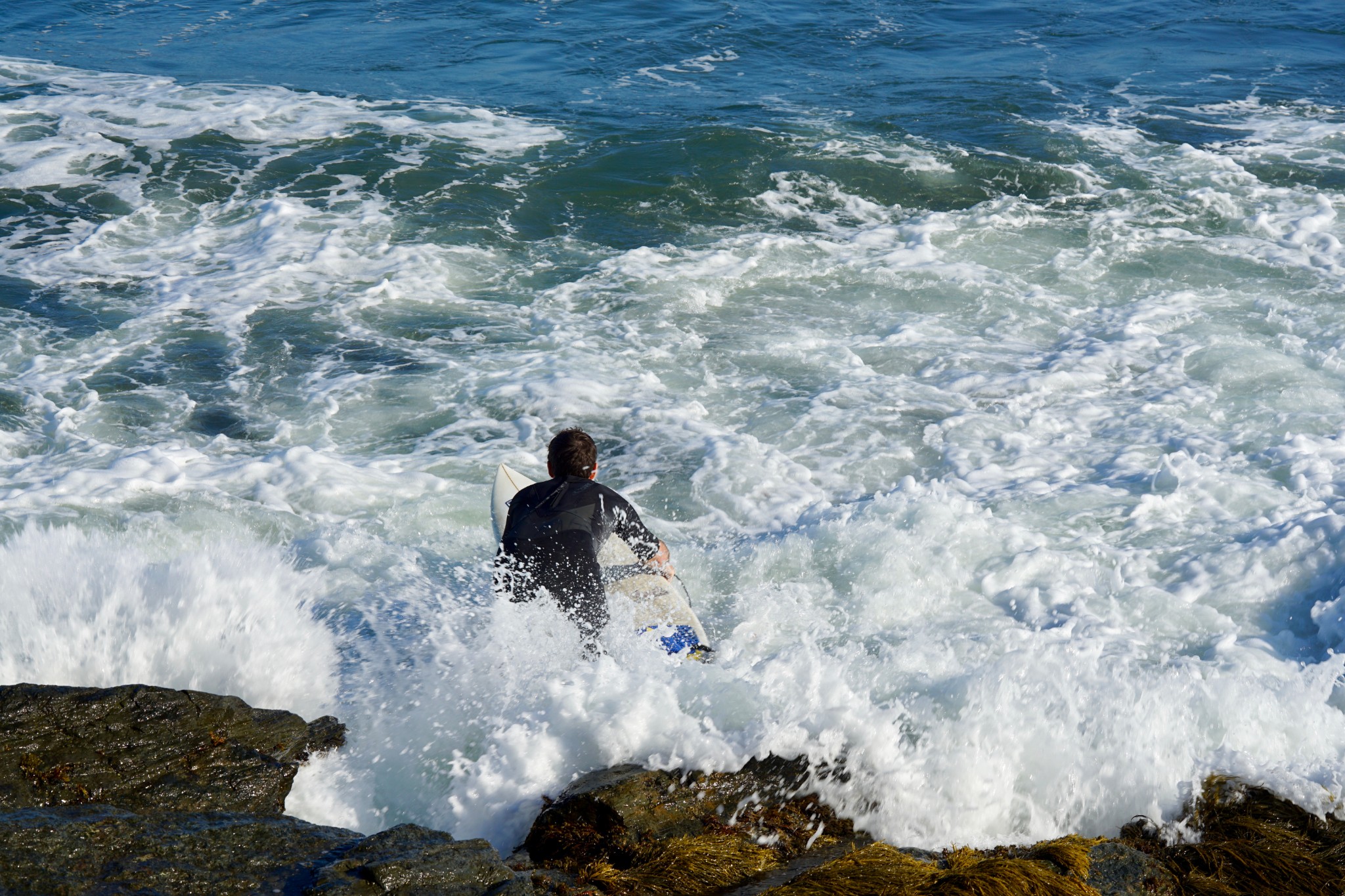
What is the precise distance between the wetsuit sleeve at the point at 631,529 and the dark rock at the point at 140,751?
193 cm

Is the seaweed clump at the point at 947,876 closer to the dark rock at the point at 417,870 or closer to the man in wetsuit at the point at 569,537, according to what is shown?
the dark rock at the point at 417,870

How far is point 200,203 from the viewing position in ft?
46.0

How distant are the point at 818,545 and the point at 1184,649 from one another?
2310 mm

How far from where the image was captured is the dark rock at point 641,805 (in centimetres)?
423

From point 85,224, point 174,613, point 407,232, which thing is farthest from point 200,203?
point 174,613

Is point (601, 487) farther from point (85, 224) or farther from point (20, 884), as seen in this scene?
point (85, 224)

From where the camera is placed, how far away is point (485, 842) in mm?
3791

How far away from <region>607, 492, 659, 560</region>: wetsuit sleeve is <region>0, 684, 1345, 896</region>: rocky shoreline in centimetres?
148

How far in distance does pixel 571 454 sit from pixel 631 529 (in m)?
0.52

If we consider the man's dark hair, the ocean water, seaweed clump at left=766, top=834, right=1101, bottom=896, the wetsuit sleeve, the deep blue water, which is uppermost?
the deep blue water

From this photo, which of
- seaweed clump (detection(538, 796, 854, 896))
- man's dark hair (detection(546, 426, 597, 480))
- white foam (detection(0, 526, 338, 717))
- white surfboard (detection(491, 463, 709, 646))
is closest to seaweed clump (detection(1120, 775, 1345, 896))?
seaweed clump (detection(538, 796, 854, 896))

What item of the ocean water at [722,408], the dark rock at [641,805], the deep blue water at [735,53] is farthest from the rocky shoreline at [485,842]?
the deep blue water at [735,53]

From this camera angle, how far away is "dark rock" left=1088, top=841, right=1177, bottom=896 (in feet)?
13.2

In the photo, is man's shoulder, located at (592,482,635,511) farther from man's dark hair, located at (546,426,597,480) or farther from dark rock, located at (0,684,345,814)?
dark rock, located at (0,684,345,814)
